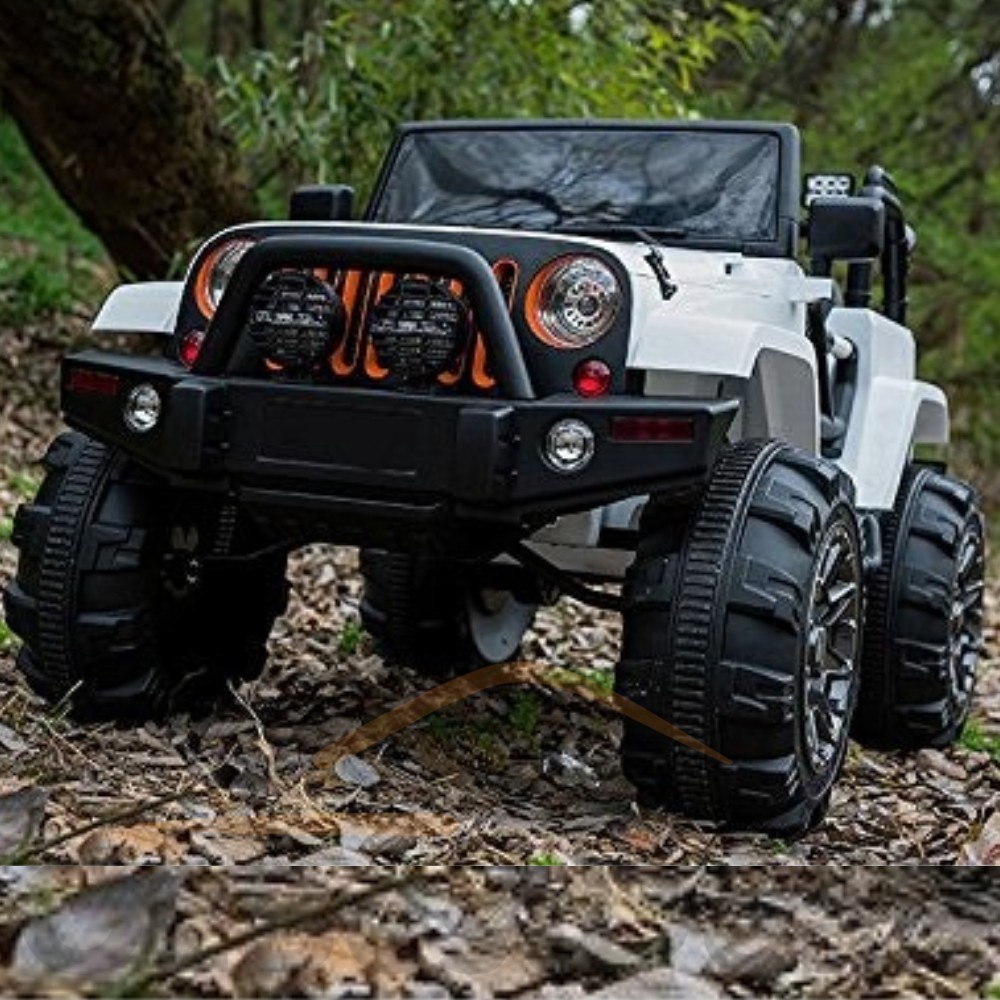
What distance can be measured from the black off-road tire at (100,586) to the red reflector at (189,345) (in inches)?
12.8

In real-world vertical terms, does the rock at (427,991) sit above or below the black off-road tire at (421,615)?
above

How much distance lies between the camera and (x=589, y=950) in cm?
279

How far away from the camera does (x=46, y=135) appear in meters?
8.57

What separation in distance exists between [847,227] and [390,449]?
1.53 metres

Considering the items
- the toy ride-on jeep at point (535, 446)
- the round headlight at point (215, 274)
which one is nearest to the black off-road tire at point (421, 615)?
the toy ride-on jeep at point (535, 446)

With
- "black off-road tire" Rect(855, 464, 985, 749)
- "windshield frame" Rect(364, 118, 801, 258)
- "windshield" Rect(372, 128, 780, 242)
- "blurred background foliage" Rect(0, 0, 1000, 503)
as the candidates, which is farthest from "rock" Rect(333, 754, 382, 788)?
"blurred background foliage" Rect(0, 0, 1000, 503)

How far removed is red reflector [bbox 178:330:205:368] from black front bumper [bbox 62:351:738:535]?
0.15 metres

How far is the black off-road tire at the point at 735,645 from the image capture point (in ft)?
13.2

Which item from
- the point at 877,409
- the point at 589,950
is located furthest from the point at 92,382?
the point at 877,409

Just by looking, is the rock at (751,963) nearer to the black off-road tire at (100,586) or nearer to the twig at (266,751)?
the twig at (266,751)

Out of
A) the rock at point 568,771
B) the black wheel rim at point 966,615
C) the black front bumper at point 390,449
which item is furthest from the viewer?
the black wheel rim at point 966,615

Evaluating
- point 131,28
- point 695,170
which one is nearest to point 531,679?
point 695,170

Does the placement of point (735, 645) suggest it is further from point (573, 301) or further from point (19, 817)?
point (19, 817)

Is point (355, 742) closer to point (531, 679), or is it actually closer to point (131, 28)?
point (531, 679)
